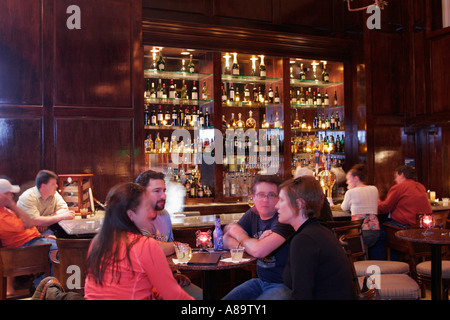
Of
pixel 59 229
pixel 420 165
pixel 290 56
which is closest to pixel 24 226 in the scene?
pixel 59 229

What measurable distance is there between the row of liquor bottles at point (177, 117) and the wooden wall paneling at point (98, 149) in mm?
670

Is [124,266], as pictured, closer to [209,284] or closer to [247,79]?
[209,284]

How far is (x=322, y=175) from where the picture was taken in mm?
5980

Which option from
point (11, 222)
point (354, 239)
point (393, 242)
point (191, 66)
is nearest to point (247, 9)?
point (191, 66)

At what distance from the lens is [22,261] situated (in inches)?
155

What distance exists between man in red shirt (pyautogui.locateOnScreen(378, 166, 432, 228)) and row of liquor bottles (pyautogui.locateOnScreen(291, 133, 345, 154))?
6.02 feet

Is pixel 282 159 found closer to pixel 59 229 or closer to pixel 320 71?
pixel 320 71

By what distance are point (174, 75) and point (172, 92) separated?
23 cm

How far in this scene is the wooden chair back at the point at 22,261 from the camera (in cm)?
389

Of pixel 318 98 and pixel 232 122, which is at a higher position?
A: pixel 318 98

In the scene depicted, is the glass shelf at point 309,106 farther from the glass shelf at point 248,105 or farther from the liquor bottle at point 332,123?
the glass shelf at point 248,105

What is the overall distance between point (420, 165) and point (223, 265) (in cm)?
506

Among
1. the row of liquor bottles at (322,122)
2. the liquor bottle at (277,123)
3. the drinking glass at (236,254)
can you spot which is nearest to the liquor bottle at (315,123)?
the row of liquor bottles at (322,122)
